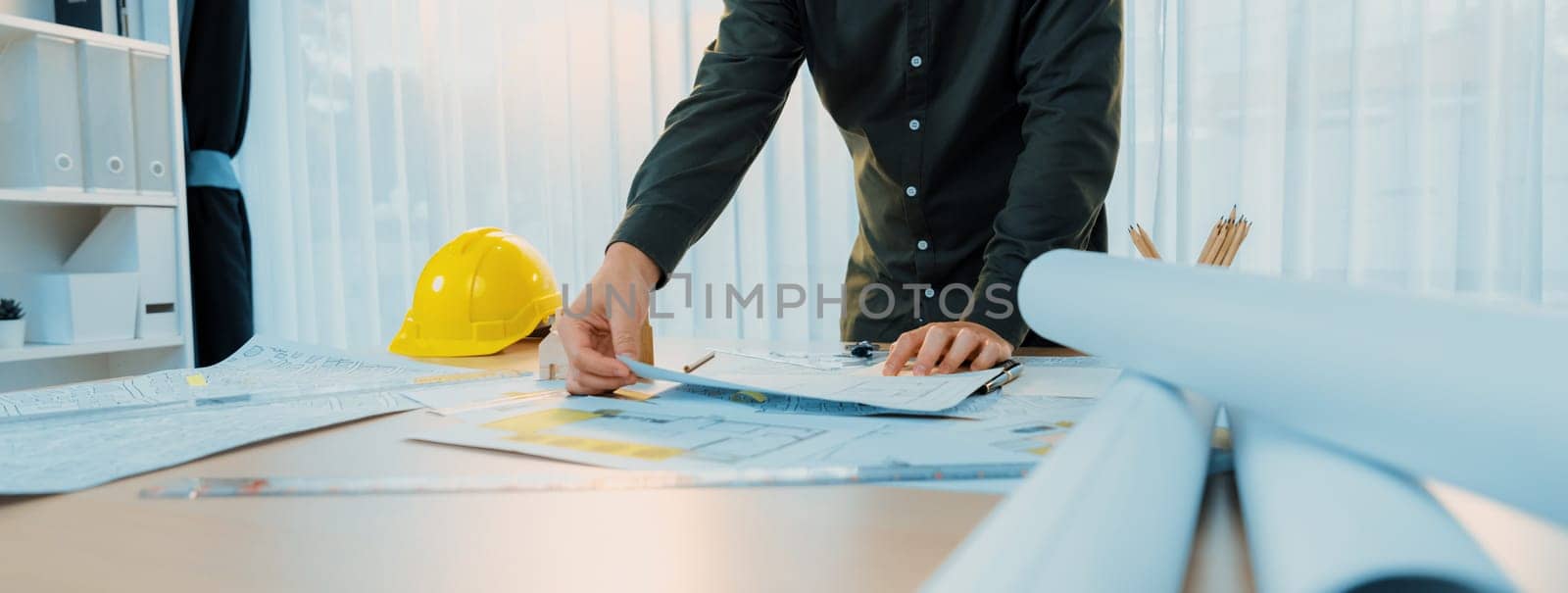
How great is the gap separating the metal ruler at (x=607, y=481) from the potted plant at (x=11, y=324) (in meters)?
2.46

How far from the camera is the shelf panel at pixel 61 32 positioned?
89.0 inches

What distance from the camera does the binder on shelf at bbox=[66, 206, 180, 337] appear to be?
2.66 metres

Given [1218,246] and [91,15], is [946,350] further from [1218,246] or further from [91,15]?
[91,15]

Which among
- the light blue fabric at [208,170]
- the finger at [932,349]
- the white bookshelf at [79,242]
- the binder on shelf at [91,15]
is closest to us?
the finger at [932,349]

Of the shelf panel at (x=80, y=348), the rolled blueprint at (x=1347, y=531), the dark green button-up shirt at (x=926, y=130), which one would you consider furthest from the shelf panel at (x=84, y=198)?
the rolled blueprint at (x=1347, y=531)

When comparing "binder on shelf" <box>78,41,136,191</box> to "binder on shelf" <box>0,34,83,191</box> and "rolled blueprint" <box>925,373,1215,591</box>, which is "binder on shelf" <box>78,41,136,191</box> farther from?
"rolled blueprint" <box>925,373,1215,591</box>

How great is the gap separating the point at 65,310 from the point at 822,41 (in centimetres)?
228

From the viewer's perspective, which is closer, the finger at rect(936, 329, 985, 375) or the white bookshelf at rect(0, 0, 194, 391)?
the finger at rect(936, 329, 985, 375)

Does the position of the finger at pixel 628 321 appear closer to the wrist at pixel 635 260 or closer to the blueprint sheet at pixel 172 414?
the wrist at pixel 635 260

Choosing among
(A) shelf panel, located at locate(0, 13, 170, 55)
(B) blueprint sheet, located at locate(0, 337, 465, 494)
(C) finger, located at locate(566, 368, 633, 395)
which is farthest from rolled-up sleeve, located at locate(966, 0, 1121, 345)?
(A) shelf panel, located at locate(0, 13, 170, 55)

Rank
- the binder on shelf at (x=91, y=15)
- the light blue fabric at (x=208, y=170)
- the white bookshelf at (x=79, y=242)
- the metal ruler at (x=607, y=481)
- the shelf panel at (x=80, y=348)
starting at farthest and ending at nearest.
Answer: the light blue fabric at (x=208, y=170), the binder on shelf at (x=91, y=15), the white bookshelf at (x=79, y=242), the shelf panel at (x=80, y=348), the metal ruler at (x=607, y=481)

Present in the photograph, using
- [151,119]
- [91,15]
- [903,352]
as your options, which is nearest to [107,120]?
[151,119]

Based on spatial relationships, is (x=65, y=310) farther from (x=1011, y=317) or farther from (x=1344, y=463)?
(x=1344, y=463)

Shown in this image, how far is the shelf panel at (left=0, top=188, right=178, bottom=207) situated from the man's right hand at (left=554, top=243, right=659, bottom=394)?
80.6 inches
